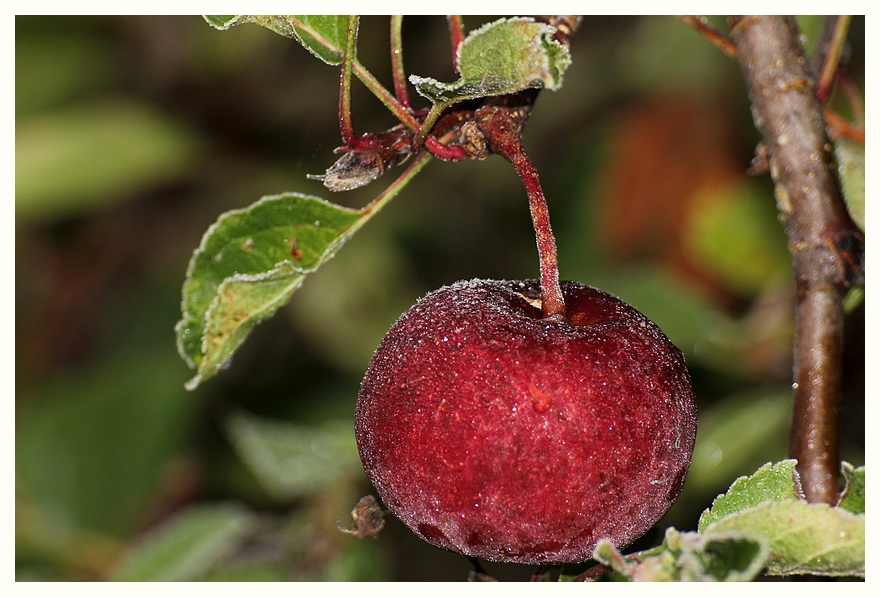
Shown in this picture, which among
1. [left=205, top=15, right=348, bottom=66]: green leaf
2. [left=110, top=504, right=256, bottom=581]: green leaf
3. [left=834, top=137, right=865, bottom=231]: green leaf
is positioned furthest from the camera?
[left=110, top=504, right=256, bottom=581]: green leaf

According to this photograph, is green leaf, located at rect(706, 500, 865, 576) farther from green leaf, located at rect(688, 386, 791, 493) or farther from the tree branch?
green leaf, located at rect(688, 386, 791, 493)

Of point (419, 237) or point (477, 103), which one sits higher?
point (477, 103)

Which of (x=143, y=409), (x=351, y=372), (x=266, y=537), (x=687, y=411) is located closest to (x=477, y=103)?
(x=687, y=411)

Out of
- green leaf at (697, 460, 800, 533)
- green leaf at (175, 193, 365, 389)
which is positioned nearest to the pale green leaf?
green leaf at (175, 193, 365, 389)

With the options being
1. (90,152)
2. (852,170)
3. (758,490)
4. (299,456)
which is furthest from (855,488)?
(90,152)

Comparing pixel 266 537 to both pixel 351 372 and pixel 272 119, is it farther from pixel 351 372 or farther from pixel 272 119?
pixel 272 119

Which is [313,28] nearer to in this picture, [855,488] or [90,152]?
[855,488]
